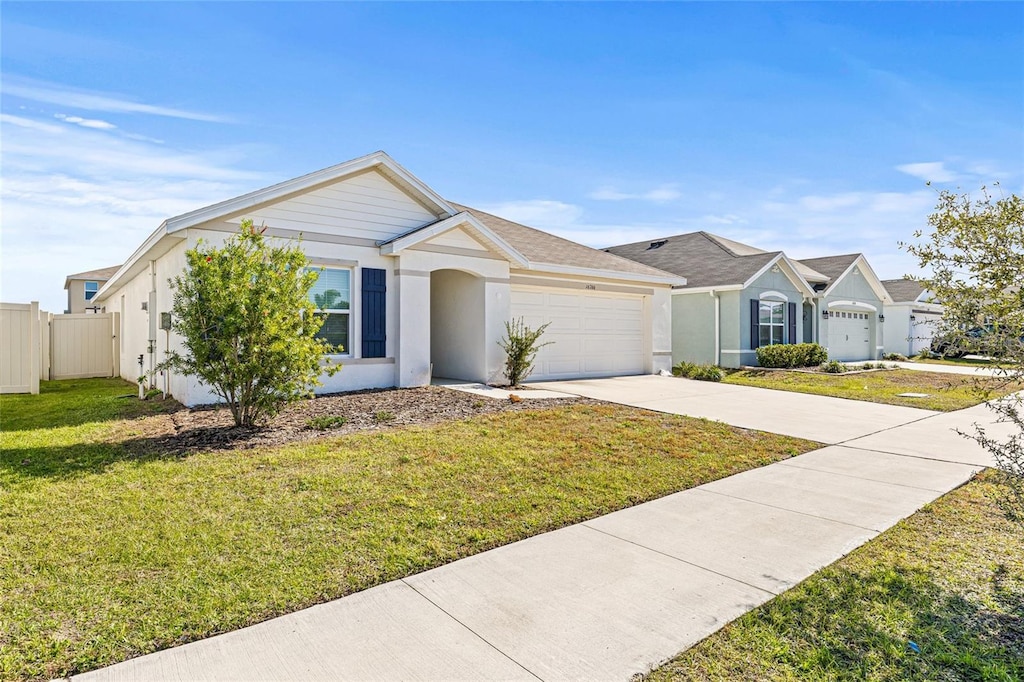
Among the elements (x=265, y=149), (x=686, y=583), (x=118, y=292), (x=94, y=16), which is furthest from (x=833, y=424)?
(x=118, y=292)

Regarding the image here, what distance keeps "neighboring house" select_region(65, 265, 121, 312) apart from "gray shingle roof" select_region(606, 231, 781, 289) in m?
28.7

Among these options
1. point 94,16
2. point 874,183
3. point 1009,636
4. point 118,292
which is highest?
point 94,16

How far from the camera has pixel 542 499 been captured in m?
5.08

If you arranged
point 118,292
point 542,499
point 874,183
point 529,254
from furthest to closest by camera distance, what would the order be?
point 118,292 → point 529,254 → point 874,183 → point 542,499

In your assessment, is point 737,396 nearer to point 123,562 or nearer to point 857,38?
point 857,38

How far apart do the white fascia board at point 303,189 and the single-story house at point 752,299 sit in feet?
32.1

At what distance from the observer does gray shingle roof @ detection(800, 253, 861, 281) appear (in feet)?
77.5

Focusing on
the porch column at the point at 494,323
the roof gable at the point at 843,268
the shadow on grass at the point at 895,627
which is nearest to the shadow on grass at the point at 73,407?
the porch column at the point at 494,323

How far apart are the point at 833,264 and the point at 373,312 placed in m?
21.5

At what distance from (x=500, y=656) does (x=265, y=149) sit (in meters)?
11.1

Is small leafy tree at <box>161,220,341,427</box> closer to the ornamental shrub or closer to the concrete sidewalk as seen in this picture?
the concrete sidewalk

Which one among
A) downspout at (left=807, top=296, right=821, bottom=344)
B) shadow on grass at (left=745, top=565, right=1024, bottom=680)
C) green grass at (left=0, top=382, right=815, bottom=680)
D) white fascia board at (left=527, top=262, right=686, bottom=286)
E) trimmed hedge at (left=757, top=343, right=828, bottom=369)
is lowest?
shadow on grass at (left=745, top=565, right=1024, bottom=680)

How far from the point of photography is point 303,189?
10680mm

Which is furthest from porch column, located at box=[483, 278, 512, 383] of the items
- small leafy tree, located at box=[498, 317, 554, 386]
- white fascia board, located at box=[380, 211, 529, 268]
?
white fascia board, located at box=[380, 211, 529, 268]
